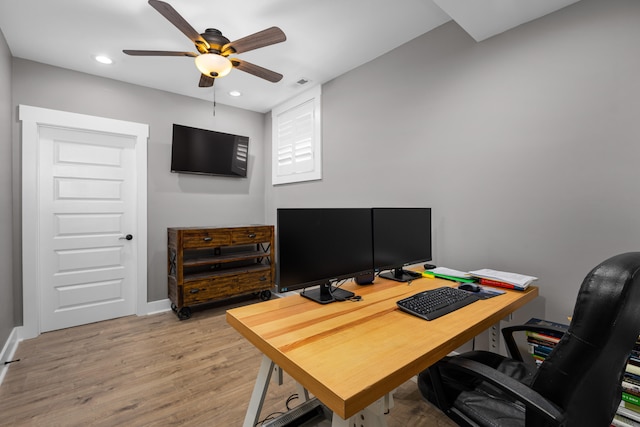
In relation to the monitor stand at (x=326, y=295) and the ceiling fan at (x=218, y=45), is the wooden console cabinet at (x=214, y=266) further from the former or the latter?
the monitor stand at (x=326, y=295)

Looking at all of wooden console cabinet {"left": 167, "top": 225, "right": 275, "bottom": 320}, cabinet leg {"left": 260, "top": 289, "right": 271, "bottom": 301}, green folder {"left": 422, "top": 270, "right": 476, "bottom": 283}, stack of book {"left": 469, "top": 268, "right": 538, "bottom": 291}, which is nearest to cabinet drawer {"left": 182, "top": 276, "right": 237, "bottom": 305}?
wooden console cabinet {"left": 167, "top": 225, "right": 275, "bottom": 320}

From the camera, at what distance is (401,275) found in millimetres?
1986

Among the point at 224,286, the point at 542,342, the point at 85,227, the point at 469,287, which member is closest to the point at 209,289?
the point at 224,286

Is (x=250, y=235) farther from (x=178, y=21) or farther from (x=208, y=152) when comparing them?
(x=178, y=21)

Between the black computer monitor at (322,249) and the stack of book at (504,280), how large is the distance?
764 millimetres

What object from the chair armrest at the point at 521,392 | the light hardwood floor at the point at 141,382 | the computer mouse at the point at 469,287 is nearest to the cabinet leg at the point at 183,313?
the light hardwood floor at the point at 141,382

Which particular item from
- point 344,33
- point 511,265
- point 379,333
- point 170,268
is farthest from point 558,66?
point 170,268

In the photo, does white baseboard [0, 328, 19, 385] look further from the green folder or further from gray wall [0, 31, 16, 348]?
the green folder

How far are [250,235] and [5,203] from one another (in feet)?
7.47

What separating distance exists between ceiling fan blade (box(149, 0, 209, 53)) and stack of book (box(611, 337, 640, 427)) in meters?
3.05

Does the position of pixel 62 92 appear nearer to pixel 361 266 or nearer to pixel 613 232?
pixel 361 266

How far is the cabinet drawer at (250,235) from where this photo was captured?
11.8 ft

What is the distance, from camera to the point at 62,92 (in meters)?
3.05

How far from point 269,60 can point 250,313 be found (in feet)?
8.38
